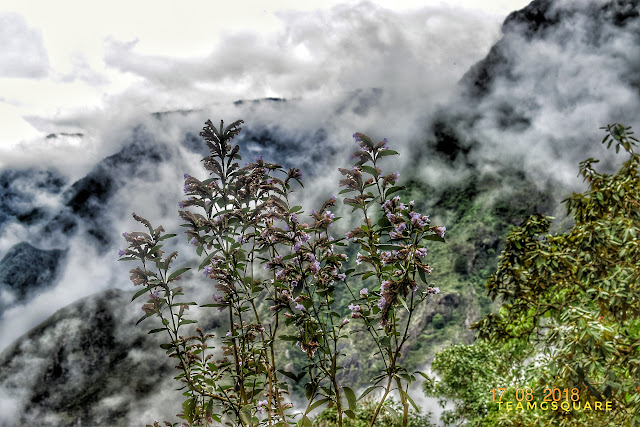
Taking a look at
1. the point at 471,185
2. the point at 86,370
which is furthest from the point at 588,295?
the point at 86,370

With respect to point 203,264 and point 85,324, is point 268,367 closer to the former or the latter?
point 203,264

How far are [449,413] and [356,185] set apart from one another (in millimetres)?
11619

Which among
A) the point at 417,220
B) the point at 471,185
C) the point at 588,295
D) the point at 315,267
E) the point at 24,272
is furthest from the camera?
the point at 24,272

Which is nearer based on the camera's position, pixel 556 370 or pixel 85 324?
pixel 556 370

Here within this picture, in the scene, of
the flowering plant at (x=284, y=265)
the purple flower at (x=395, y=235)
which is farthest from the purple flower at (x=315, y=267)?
the purple flower at (x=395, y=235)

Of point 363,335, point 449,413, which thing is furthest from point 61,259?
point 449,413

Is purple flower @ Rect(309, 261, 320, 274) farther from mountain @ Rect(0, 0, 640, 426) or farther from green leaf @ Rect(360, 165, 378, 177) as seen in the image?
mountain @ Rect(0, 0, 640, 426)

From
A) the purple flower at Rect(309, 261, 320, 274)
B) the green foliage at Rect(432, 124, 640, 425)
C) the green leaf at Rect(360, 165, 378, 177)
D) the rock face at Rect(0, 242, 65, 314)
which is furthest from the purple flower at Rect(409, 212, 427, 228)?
the rock face at Rect(0, 242, 65, 314)

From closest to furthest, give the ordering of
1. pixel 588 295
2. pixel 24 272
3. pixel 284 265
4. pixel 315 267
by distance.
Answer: pixel 315 267 < pixel 284 265 < pixel 588 295 < pixel 24 272

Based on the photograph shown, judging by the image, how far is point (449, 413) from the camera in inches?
474

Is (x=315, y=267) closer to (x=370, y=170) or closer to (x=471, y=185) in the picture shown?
(x=370, y=170)

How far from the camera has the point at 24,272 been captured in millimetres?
145125

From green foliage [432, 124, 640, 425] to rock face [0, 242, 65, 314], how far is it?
17549 cm

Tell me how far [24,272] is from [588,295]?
179026mm
